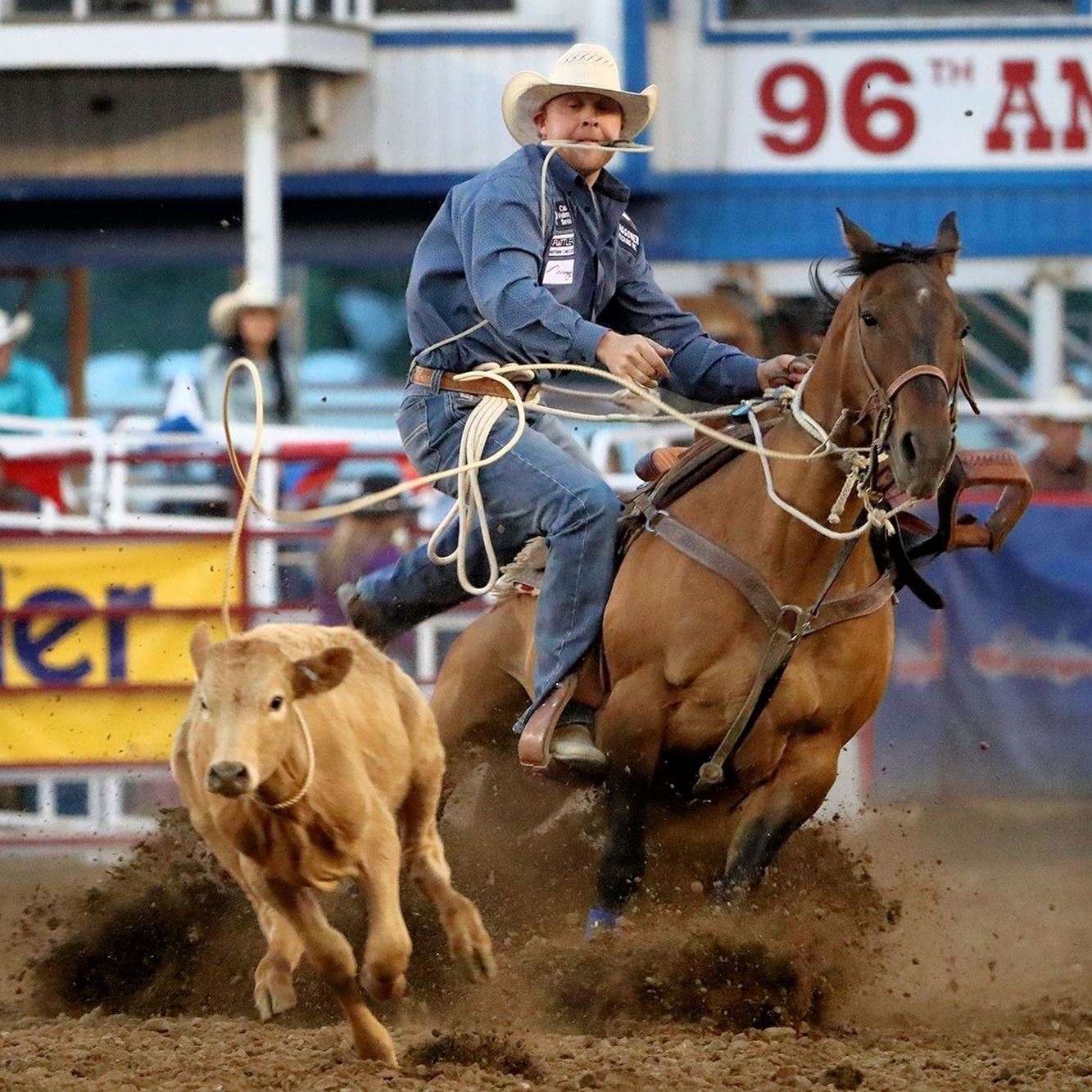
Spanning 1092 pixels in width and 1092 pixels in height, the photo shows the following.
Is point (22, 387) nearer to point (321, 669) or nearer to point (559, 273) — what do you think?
point (559, 273)

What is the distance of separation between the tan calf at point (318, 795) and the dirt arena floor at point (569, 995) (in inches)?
8.7

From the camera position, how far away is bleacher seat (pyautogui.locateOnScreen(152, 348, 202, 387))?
1313 cm

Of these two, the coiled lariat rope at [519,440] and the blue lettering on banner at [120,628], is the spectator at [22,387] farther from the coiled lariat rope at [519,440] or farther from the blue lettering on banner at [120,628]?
the coiled lariat rope at [519,440]

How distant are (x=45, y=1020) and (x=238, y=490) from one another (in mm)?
2840

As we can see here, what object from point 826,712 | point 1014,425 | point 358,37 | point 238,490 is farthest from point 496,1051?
point 358,37

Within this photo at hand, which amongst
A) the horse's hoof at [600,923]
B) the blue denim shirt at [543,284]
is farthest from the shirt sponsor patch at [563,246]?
the horse's hoof at [600,923]

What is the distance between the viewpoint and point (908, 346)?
4.91 m

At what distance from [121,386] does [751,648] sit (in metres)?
8.70

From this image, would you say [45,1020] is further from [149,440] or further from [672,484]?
[149,440]

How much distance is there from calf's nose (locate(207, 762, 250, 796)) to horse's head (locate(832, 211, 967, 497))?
1569 millimetres

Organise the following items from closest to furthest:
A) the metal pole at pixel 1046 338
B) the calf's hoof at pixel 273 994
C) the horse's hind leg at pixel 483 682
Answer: the calf's hoof at pixel 273 994, the horse's hind leg at pixel 483 682, the metal pole at pixel 1046 338

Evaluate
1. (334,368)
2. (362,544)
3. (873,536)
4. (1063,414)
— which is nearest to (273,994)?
(873,536)

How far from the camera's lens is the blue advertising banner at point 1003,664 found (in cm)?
861

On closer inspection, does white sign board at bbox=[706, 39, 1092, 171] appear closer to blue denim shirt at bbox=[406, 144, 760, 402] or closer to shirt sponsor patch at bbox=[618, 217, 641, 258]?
blue denim shirt at bbox=[406, 144, 760, 402]
